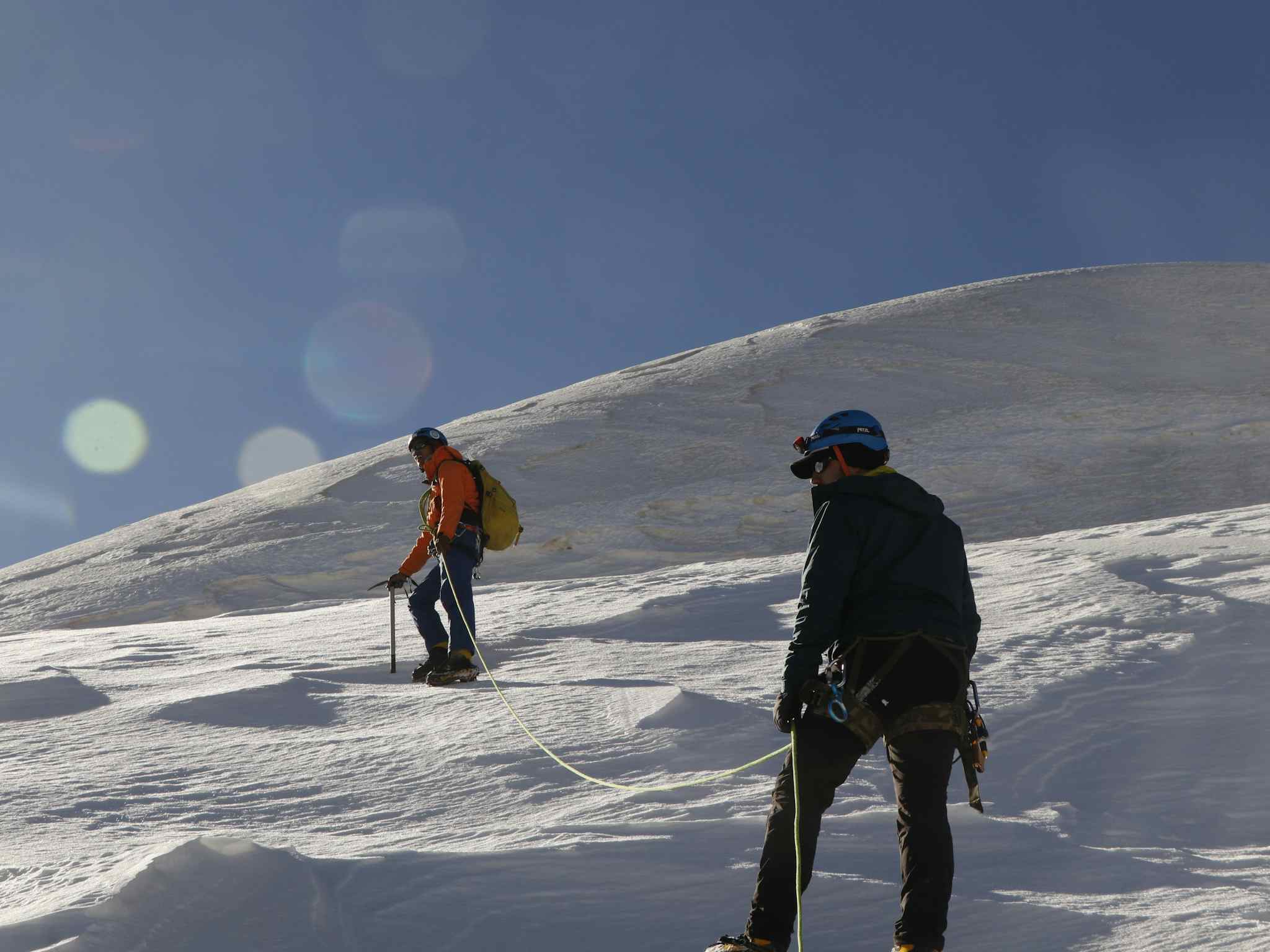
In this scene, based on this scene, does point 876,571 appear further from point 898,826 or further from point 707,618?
point 707,618

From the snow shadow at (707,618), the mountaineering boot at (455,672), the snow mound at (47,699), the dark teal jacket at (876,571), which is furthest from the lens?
the snow shadow at (707,618)

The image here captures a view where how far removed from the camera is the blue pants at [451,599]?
6551 mm

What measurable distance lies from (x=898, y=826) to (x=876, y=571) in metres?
0.66

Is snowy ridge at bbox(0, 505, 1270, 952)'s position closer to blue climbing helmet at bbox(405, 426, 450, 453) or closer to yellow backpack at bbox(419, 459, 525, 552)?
yellow backpack at bbox(419, 459, 525, 552)

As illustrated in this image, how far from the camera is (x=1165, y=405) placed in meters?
18.4

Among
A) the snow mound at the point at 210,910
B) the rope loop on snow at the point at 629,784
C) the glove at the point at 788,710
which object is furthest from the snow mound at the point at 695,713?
the glove at the point at 788,710

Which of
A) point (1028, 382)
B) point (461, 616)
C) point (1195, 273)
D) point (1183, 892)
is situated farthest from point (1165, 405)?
point (1183, 892)

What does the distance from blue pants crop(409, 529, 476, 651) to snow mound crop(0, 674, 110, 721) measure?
2001mm

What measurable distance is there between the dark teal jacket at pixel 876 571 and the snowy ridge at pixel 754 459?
1101 cm

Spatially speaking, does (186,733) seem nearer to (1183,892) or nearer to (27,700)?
(27,700)

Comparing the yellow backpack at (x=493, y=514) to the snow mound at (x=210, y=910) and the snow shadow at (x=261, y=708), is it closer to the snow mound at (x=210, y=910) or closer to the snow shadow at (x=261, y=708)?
the snow shadow at (x=261, y=708)

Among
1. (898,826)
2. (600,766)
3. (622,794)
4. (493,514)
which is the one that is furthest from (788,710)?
(493,514)

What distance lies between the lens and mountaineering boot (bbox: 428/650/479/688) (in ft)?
21.0

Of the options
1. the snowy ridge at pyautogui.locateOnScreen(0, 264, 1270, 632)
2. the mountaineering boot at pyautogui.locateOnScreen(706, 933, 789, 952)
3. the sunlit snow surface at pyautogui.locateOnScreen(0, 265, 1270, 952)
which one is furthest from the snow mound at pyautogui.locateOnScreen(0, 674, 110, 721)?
the snowy ridge at pyautogui.locateOnScreen(0, 264, 1270, 632)
